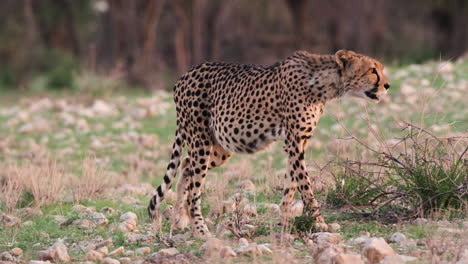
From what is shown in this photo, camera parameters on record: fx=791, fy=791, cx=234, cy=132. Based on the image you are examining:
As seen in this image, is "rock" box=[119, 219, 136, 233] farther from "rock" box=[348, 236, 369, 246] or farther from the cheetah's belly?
"rock" box=[348, 236, 369, 246]

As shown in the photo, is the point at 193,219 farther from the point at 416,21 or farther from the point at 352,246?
the point at 416,21

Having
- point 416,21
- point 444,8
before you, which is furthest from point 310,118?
point 416,21

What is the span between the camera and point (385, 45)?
2288cm

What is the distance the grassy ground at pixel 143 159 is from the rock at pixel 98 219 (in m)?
0.07

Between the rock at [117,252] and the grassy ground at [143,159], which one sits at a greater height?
the grassy ground at [143,159]

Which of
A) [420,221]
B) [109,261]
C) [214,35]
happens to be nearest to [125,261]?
[109,261]

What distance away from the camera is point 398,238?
15.3ft

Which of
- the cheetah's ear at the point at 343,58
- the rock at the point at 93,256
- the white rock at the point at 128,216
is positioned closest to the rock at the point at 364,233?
the cheetah's ear at the point at 343,58

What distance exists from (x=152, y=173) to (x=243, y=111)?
331 centimetres

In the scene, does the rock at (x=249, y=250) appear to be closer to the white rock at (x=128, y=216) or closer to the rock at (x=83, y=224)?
the white rock at (x=128, y=216)

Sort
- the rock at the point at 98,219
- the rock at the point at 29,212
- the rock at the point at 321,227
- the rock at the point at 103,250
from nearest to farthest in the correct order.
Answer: the rock at the point at 103,250
the rock at the point at 321,227
the rock at the point at 98,219
the rock at the point at 29,212

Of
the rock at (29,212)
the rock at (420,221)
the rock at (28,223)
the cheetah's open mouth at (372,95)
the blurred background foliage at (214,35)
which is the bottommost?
the rock at (28,223)

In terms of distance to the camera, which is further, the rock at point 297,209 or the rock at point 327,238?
the rock at point 297,209

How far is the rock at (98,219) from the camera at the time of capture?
19.3 ft
